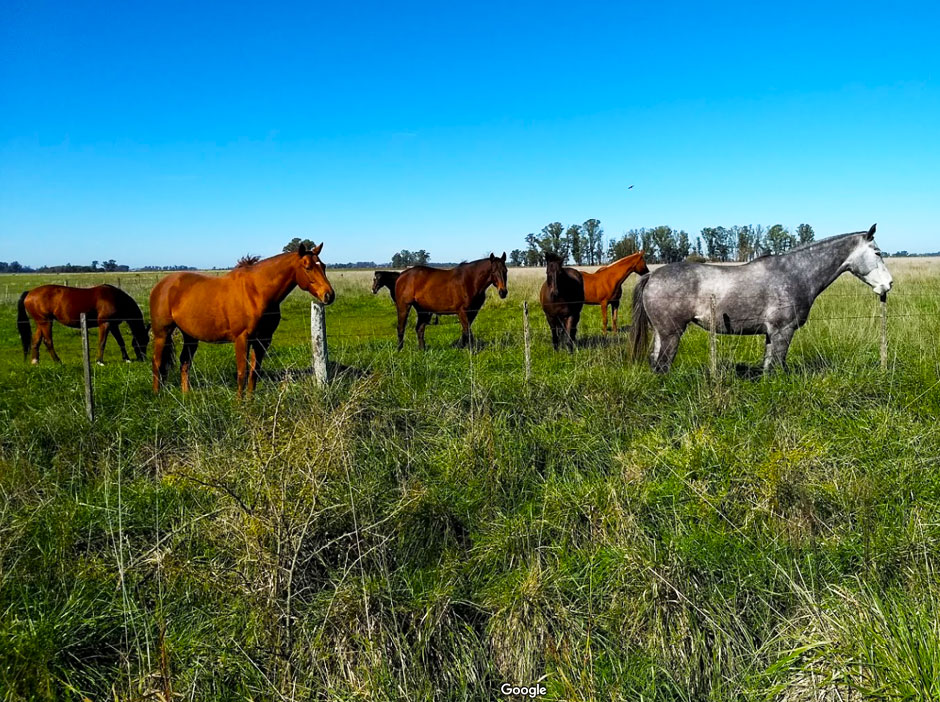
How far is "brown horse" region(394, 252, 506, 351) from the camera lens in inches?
435

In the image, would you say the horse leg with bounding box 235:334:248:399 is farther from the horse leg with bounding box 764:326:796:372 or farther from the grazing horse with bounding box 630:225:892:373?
the horse leg with bounding box 764:326:796:372

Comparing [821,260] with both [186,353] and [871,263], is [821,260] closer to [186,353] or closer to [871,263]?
[871,263]

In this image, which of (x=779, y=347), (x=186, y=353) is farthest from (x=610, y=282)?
(x=186, y=353)

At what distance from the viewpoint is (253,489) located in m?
3.16

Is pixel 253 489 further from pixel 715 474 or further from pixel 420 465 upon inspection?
pixel 715 474

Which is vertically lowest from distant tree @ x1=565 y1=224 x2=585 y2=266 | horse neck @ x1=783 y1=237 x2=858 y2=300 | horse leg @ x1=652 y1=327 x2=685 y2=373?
horse leg @ x1=652 y1=327 x2=685 y2=373

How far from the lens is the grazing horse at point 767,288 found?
22.4 feet

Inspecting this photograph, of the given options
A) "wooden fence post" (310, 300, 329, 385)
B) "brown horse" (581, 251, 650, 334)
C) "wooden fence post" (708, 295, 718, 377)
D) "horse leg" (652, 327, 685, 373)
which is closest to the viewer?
"wooden fence post" (708, 295, 718, 377)

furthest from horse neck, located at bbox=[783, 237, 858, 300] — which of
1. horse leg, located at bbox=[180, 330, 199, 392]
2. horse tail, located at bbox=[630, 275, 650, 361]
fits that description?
horse leg, located at bbox=[180, 330, 199, 392]

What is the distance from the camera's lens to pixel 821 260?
6.86 metres

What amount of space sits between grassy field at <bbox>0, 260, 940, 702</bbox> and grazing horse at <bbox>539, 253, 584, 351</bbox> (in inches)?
202

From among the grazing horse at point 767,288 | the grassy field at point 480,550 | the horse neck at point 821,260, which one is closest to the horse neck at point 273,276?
the grassy field at point 480,550

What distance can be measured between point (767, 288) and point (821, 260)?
733 mm

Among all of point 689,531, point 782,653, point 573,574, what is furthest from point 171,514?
point 782,653
